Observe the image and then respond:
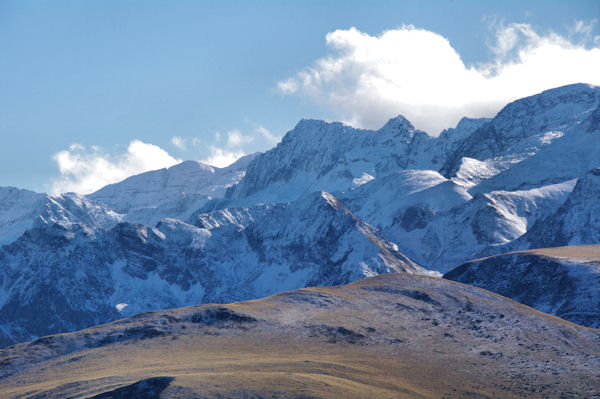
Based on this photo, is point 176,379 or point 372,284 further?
point 372,284

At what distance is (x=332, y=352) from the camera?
146m

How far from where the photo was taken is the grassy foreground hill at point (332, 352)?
4739 inches

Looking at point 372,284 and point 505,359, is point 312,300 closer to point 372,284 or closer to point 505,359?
point 372,284

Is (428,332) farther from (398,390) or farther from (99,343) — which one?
(99,343)

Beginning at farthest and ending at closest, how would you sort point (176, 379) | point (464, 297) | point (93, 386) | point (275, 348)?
point (464, 297)
point (275, 348)
point (93, 386)
point (176, 379)

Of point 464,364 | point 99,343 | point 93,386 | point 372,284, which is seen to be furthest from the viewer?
point 372,284

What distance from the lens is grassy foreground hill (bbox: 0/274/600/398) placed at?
120 m

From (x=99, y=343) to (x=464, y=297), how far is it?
80593 millimetres

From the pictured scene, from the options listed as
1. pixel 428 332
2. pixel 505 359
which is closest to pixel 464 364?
pixel 505 359

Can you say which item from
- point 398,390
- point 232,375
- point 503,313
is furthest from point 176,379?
point 503,313

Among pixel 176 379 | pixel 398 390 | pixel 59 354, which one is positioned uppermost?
pixel 59 354

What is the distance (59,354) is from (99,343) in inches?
319

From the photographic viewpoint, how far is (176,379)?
114812 mm

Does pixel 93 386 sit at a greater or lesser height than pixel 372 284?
lesser
